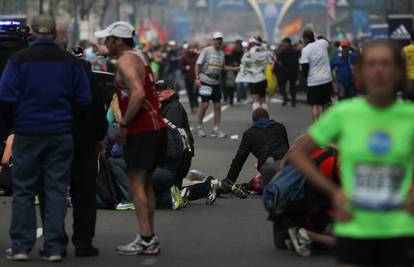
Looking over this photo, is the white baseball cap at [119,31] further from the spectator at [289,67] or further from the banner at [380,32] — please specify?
the banner at [380,32]

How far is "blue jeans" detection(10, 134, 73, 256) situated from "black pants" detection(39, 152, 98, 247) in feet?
1.27

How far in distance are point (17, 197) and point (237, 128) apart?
17953mm

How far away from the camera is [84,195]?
10.3 m

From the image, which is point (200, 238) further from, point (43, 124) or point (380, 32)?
point (380, 32)

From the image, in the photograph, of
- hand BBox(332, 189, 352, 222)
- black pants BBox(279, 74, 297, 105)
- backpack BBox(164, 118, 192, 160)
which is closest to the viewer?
hand BBox(332, 189, 352, 222)

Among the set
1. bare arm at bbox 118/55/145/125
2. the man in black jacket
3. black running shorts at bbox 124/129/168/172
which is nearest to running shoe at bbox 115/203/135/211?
the man in black jacket

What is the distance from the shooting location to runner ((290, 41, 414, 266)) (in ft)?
19.5

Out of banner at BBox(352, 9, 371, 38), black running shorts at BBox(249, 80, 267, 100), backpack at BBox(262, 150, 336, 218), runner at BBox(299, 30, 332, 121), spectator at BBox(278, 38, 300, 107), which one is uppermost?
backpack at BBox(262, 150, 336, 218)

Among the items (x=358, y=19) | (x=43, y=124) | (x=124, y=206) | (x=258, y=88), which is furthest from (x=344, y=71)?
(x=358, y=19)

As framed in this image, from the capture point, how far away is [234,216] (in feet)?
41.8

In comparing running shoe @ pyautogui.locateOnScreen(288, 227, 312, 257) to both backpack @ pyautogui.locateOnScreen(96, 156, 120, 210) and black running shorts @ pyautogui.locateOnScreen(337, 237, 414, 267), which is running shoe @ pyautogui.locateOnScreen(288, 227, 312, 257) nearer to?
backpack @ pyautogui.locateOnScreen(96, 156, 120, 210)

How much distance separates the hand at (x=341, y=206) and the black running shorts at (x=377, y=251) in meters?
0.10

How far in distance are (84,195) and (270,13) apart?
161014 mm

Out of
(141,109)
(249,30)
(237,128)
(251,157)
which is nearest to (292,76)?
(237,128)
